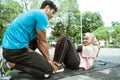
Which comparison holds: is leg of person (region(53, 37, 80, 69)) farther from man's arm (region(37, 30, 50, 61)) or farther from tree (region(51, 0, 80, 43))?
tree (region(51, 0, 80, 43))

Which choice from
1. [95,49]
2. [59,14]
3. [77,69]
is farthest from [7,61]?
[59,14]

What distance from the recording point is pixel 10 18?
2598 cm

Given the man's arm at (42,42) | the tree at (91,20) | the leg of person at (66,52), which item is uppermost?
the man's arm at (42,42)

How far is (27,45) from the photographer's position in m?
3.89

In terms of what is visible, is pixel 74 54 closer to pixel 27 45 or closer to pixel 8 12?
pixel 27 45

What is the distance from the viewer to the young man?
379 centimetres

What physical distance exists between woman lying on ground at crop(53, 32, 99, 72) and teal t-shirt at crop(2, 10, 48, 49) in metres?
0.73

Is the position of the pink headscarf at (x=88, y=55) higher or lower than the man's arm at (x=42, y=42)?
lower

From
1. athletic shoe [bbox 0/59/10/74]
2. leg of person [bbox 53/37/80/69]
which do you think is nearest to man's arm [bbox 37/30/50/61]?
leg of person [bbox 53/37/80/69]

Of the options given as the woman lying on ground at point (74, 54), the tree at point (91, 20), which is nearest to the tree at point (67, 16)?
the tree at point (91, 20)

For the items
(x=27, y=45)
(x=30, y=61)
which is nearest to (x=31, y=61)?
(x=30, y=61)

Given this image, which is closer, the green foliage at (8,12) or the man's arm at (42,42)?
the man's arm at (42,42)

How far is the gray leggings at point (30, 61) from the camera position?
383 cm

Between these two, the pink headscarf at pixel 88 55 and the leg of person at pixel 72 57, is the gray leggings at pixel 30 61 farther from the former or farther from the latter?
the pink headscarf at pixel 88 55
